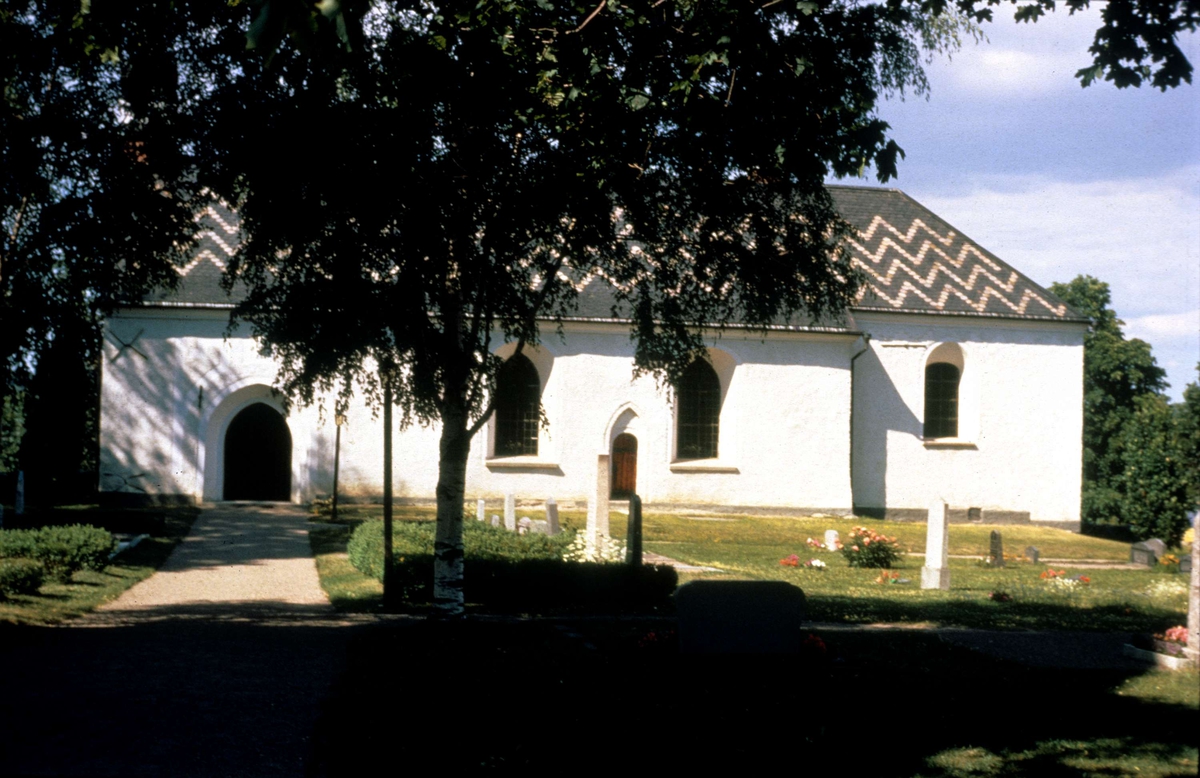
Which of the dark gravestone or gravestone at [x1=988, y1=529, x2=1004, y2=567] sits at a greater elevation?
the dark gravestone

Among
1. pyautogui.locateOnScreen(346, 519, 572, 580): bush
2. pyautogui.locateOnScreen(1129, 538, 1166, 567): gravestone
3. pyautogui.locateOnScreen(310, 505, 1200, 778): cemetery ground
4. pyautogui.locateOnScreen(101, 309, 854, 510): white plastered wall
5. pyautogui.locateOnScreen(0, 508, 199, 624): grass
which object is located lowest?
pyautogui.locateOnScreen(1129, 538, 1166, 567): gravestone

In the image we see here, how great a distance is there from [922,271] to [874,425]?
594 cm

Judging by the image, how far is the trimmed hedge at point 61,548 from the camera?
629 inches

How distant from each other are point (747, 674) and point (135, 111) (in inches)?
327

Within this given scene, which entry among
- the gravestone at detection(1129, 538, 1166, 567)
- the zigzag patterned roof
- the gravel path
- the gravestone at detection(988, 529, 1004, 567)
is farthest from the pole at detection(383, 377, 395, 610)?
the zigzag patterned roof

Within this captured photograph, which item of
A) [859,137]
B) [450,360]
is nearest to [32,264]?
[450,360]

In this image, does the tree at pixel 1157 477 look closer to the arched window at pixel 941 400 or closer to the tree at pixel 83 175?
the arched window at pixel 941 400

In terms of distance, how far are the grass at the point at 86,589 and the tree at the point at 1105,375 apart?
44386mm

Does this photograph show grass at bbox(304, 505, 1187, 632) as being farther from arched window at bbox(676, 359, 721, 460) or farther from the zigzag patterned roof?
the zigzag patterned roof

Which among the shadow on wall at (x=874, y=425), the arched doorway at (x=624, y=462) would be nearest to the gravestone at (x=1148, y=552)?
the shadow on wall at (x=874, y=425)

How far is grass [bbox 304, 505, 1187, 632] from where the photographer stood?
49.8 ft

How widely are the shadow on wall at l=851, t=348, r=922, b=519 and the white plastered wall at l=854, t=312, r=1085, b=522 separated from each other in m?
0.03

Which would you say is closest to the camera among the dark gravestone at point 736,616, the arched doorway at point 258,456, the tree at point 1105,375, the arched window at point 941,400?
the dark gravestone at point 736,616

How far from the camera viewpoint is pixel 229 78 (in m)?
10.8
